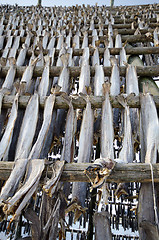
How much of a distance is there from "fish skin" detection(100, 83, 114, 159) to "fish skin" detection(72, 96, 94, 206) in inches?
4.1

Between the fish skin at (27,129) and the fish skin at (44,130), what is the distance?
7 cm

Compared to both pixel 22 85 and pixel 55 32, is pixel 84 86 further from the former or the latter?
pixel 55 32

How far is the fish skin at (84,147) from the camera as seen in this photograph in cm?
145

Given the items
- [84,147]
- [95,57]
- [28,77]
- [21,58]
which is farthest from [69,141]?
[21,58]

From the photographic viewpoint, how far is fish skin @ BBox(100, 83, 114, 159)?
1.48 metres

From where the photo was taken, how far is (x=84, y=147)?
5.05 ft

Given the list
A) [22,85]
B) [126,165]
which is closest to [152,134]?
[126,165]

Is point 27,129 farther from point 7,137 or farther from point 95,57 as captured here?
point 95,57

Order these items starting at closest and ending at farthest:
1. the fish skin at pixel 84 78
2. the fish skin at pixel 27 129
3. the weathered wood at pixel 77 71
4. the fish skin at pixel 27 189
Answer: the fish skin at pixel 27 189 < the fish skin at pixel 27 129 < the fish skin at pixel 84 78 < the weathered wood at pixel 77 71

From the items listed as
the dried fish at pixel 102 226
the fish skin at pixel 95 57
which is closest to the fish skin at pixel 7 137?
the dried fish at pixel 102 226

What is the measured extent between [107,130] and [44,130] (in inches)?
20.1

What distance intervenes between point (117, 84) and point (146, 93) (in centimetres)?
46

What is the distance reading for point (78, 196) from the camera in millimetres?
1425

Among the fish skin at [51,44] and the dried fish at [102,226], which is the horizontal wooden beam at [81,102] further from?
the fish skin at [51,44]
